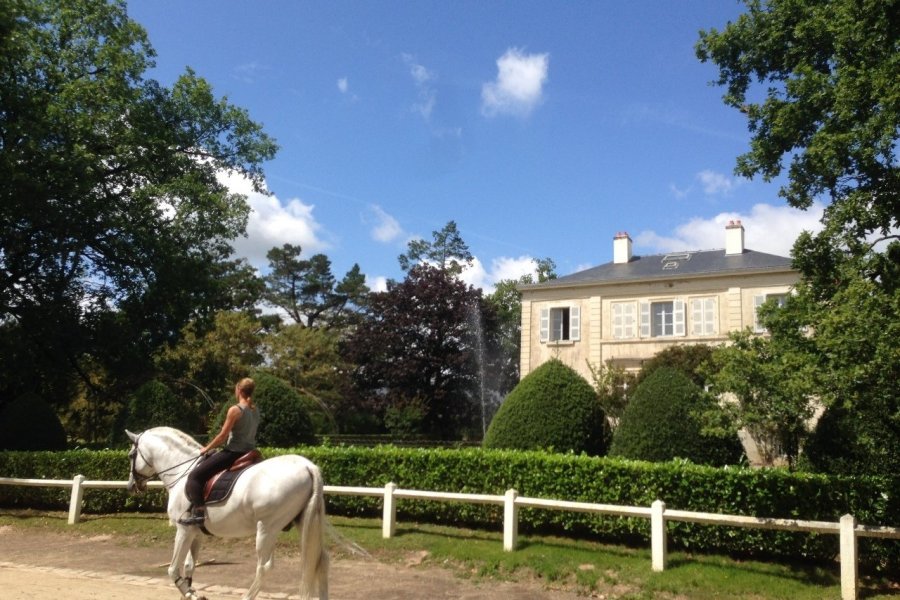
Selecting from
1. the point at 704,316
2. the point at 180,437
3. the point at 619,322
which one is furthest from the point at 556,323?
the point at 180,437

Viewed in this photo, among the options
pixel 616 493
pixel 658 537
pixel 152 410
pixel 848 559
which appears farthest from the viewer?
pixel 152 410

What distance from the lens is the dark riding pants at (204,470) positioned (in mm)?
7426

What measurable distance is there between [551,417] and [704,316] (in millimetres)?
22252

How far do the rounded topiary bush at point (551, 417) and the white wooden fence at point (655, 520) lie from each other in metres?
2.19

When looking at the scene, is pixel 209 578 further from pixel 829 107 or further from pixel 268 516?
pixel 829 107

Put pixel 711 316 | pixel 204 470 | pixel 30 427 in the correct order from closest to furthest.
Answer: pixel 204 470 → pixel 30 427 → pixel 711 316

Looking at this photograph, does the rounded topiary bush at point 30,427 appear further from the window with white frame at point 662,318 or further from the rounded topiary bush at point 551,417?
the window with white frame at point 662,318

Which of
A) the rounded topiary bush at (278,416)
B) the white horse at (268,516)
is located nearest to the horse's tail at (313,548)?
the white horse at (268,516)

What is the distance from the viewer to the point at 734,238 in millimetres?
35625

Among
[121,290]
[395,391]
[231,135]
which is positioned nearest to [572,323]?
[395,391]

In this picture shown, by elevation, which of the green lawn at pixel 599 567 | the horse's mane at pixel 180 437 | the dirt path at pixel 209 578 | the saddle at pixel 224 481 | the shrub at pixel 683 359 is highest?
the shrub at pixel 683 359

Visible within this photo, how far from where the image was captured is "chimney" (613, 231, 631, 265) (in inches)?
1500

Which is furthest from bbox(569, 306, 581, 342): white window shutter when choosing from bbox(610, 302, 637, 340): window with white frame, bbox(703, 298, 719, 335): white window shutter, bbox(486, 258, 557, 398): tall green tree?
bbox(486, 258, 557, 398): tall green tree

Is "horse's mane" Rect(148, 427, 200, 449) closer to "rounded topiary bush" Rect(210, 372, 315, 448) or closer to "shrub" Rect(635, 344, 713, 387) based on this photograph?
"rounded topiary bush" Rect(210, 372, 315, 448)
